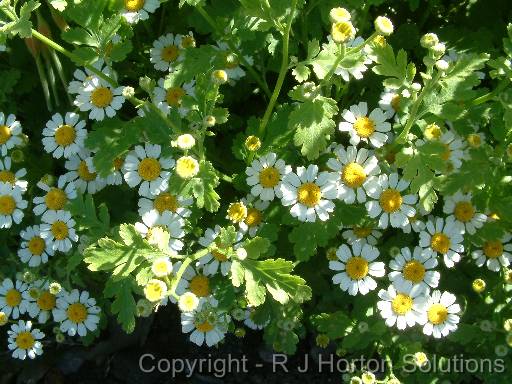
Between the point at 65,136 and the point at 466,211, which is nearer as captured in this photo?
the point at 466,211

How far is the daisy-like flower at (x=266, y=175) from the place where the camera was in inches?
92.9

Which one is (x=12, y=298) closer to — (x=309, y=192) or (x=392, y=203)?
(x=309, y=192)

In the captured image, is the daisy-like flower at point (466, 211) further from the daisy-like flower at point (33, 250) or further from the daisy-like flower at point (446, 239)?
the daisy-like flower at point (33, 250)

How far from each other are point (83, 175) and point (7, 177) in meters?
0.31

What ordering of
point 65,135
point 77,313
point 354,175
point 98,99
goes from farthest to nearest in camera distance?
point 77,313 < point 65,135 < point 98,99 < point 354,175

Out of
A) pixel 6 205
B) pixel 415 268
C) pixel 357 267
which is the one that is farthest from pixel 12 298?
pixel 415 268

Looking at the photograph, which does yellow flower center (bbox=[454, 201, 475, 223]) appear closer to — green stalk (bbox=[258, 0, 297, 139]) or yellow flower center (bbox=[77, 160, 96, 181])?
green stalk (bbox=[258, 0, 297, 139])

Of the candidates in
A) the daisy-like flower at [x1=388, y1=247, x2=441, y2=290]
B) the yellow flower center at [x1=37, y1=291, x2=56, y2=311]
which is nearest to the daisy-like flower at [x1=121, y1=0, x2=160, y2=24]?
the yellow flower center at [x1=37, y1=291, x2=56, y2=311]

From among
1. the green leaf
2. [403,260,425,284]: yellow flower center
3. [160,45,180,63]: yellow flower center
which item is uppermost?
the green leaf

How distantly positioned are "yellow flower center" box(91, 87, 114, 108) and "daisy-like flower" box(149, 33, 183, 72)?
28 centimetres

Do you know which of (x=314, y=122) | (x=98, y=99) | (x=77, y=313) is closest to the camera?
(x=314, y=122)

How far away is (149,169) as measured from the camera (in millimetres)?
2426

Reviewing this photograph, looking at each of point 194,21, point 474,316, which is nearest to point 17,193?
point 194,21

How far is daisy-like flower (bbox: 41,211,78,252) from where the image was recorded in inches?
101
